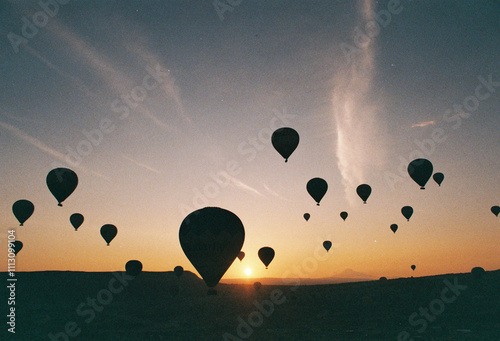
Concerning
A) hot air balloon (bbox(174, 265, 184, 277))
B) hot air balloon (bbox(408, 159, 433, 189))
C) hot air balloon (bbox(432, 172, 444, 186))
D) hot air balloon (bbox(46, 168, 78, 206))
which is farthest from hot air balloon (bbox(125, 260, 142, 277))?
hot air balloon (bbox(432, 172, 444, 186))

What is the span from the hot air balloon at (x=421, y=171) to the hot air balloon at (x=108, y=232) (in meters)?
41.1

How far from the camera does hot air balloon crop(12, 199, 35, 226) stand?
130 feet

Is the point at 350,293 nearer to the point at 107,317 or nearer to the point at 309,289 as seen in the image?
the point at 309,289

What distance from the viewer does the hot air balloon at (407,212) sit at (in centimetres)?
5838

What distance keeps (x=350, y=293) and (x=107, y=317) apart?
46.5 metres

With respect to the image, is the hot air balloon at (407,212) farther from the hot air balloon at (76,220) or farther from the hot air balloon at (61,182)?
the hot air balloon at (76,220)

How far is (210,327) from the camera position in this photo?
50.0 meters

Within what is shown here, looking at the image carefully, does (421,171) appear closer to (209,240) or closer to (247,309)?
(209,240)

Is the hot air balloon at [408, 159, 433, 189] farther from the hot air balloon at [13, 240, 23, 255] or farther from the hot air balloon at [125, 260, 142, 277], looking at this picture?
the hot air balloon at [13, 240, 23, 255]

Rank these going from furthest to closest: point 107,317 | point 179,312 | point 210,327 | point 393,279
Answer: point 393,279 < point 179,312 < point 107,317 < point 210,327

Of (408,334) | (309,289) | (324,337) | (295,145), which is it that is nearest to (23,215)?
(295,145)

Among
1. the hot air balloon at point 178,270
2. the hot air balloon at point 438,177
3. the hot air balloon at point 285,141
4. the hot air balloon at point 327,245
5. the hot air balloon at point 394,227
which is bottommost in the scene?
the hot air balloon at point 285,141

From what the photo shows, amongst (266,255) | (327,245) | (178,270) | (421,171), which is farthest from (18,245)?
(421,171)

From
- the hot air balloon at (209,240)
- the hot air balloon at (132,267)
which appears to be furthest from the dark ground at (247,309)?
the hot air balloon at (209,240)
